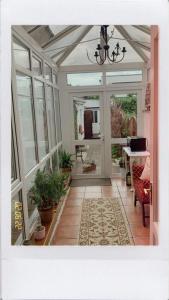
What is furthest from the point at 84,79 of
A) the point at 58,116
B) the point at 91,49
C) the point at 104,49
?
the point at 104,49

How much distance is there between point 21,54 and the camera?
9.20 ft

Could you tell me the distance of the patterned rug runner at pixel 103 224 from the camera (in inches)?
117

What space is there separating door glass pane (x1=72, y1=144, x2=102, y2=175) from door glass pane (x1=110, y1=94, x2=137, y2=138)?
0.53 m

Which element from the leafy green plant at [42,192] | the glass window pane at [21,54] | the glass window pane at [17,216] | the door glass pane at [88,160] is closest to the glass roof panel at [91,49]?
the glass window pane at [21,54]

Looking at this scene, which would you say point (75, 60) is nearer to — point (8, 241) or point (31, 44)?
point (31, 44)

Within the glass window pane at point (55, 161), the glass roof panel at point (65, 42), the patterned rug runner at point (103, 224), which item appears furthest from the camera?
the glass window pane at point (55, 161)

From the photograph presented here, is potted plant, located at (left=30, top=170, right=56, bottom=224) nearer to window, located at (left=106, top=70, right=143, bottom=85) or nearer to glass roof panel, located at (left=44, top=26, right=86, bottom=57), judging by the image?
glass roof panel, located at (left=44, top=26, right=86, bottom=57)

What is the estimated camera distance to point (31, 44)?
3.20 metres

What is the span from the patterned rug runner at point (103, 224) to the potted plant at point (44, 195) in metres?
0.47

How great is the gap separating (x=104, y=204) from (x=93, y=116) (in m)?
2.05

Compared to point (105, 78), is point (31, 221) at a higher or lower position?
lower

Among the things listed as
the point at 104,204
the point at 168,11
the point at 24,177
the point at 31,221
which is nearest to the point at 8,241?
the point at 168,11

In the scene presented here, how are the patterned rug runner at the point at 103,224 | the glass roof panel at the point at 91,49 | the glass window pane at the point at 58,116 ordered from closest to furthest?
1. the patterned rug runner at the point at 103,224
2. the glass roof panel at the point at 91,49
3. the glass window pane at the point at 58,116

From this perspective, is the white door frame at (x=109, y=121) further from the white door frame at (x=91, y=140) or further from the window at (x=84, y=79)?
the window at (x=84, y=79)
